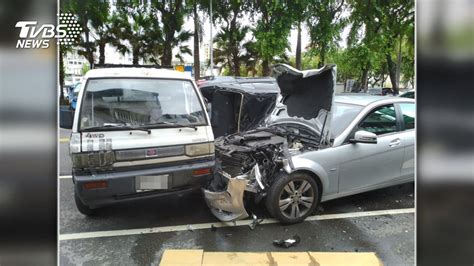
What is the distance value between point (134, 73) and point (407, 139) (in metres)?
3.31

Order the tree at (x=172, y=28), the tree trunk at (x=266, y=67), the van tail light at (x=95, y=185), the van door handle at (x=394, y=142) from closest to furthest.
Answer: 1. the van tail light at (x=95, y=185)
2. the van door handle at (x=394, y=142)
3. the tree at (x=172, y=28)
4. the tree trunk at (x=266, y=67)

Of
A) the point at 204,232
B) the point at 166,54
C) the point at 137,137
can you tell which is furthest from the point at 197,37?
the point at 204,232

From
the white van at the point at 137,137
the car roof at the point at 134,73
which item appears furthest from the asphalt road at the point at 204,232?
the car roof at the point at 134,73

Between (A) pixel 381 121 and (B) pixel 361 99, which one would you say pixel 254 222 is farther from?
(B) pixel 361 99

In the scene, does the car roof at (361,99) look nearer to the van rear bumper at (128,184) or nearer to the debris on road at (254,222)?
the debris on road at (254,222)

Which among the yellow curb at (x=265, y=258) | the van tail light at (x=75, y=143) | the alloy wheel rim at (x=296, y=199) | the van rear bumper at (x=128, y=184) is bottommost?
the yellow curb at (x=265, y=258)

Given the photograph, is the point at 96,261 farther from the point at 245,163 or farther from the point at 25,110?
the point at 25,110

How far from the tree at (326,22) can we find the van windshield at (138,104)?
10.1 meters

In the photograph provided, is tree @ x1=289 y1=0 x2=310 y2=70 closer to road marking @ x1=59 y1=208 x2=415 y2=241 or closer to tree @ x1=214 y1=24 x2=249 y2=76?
tree @ x1=214 y1=24 x2=249 y2=76

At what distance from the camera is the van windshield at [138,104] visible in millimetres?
3258

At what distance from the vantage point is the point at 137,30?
15844 mm

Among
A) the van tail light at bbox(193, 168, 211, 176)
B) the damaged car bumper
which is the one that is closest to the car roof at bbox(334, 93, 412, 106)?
the damaged car bumper

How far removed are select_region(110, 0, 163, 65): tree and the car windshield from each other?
1199cm

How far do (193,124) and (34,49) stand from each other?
7.00 feet
